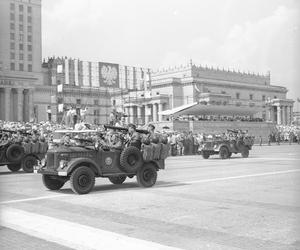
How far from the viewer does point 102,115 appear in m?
105

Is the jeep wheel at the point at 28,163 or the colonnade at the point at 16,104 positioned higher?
the colonnade at the point at 16,104

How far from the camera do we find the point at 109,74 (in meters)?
101

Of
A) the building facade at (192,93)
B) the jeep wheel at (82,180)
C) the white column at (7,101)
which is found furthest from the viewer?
the building facade at (192,93)

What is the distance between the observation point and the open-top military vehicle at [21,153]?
1868 centimetres

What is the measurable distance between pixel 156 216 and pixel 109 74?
307 ft

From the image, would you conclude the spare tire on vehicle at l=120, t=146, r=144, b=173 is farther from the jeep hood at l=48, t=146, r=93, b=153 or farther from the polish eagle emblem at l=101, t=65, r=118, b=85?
the polish eagle emblem at l=101, t=65, r=118, b=85

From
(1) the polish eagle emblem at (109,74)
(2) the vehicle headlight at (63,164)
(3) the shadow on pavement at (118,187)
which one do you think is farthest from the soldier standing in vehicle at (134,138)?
(1) the polish eagle emblem at (109,74)

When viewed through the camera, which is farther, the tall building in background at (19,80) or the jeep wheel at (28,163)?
the tall building in background at (19,80)

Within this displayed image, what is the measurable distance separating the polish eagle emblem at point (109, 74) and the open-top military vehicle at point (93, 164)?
284ft

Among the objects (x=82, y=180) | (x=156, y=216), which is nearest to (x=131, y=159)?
(x=82, y=180)

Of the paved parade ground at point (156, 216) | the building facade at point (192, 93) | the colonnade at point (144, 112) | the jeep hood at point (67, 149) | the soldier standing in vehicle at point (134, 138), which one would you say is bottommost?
the paved parade ground at point (156, 216)

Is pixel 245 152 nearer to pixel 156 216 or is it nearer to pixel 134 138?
pixel 134 138

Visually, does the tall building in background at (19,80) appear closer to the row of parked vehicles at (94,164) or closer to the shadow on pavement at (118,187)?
the shadow on pavement at (118,187)

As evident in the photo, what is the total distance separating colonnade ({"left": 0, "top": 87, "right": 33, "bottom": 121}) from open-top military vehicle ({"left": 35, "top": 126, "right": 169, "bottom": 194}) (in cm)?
7472
